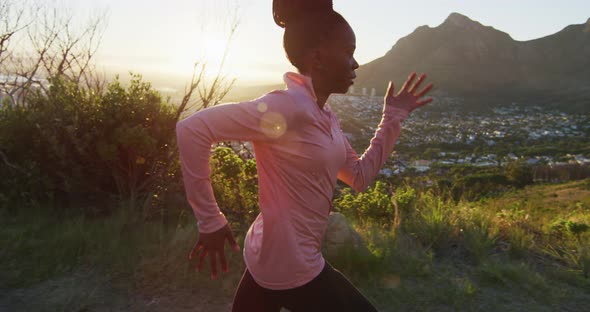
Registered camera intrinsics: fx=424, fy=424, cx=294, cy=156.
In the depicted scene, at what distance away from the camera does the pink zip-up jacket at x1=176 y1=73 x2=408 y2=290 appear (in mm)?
1230

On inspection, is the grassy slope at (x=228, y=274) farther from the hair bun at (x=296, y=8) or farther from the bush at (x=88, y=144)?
the hair bun at (x=296, y=8)

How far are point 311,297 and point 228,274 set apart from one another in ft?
7.72

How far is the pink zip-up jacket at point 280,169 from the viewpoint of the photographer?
123 centimetres

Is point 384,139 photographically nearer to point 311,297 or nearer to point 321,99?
point 321,99

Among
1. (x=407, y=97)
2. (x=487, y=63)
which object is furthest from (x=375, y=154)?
(x=487, y=63)

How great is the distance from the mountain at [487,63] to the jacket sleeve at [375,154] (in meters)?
123

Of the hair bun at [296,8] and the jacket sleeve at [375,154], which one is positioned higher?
the hair bun at [296,8]

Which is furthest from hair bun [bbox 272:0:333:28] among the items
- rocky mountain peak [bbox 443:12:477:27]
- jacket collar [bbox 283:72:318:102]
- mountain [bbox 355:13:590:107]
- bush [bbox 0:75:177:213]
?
rocky mountain peak [bbox 443:12:477:27]

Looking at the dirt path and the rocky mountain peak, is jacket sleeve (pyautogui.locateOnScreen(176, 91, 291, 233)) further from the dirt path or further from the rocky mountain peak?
the rocky mountain peak

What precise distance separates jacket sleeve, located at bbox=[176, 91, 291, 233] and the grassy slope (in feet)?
7.45

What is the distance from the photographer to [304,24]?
1.41 meters

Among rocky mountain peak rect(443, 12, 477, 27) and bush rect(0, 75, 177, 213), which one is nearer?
bush rect(0, 75, 177, 213)

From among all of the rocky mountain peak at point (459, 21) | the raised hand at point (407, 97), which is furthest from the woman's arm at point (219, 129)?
the rocky mountain peak at point (459, 21)

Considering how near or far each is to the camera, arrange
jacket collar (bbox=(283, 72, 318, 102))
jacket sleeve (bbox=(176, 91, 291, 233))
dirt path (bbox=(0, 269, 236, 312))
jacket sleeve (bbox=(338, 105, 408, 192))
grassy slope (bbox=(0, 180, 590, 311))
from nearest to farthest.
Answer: jacket sleeve (bbox=(176, 91, 291, 233)) → jacket collar (bbox=(283, 72, 318, 102)) → jacket sleeve (bbox=(338, 105, 408, 192)) → dirt path (bbox=(0, 269, 236, 312)) → grassy slope (bbox=(0, 180, 590, 311))
